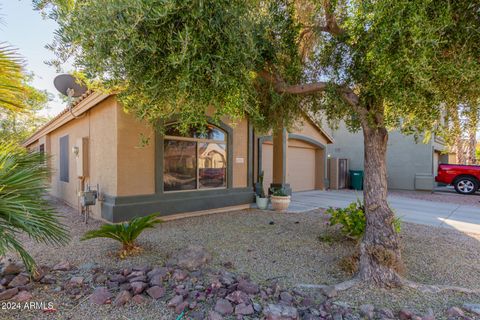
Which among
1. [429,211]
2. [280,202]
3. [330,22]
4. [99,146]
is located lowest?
[429,211]

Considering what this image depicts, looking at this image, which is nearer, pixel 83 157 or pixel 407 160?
pixel 83 157

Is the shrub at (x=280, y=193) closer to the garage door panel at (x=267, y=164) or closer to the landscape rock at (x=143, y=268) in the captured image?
the garage door panel at (x=267, y=164)

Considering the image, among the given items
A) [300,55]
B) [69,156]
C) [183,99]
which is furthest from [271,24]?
[69,156]

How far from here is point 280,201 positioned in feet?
26.8

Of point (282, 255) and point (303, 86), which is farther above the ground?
point (303, 86)

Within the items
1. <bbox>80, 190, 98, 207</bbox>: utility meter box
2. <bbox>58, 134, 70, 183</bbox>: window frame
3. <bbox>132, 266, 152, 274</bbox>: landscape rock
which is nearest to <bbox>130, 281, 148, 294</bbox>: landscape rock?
<bbox>132, 266, 152, 274</bbox>: landscape rock

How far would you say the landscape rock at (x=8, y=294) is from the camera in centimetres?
287

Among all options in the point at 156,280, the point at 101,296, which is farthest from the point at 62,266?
the point at 156,280

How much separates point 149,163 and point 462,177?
46.0 ft

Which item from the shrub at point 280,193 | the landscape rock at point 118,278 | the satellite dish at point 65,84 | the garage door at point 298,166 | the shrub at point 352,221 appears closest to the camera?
the landscape rock at point 118,278

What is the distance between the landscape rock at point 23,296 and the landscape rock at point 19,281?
0.22 m

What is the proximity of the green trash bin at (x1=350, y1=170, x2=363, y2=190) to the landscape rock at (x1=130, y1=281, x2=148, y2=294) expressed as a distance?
13.4 meters

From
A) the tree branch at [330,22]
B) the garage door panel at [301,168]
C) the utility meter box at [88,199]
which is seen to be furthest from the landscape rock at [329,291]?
the garage door panel at [301,168]

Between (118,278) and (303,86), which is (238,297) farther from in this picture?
(303,86)
